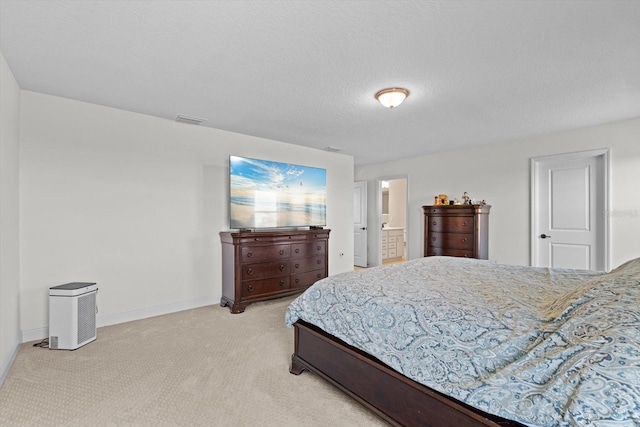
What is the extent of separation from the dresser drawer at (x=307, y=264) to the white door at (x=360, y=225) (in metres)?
2.47

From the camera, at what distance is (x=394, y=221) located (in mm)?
8375

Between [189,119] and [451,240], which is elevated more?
[189,119]

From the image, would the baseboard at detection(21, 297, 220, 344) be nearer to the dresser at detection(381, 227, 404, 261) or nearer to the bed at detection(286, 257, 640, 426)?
the bed at detection(286, 257, 640, 426)

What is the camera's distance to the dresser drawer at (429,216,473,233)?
15.6 feet

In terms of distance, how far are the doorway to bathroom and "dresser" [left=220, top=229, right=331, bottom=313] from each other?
10.1ft

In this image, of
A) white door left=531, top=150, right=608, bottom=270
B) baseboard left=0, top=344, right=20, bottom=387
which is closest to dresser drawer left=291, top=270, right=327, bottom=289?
baseboard left=0, top=344, right=20, bottom=387

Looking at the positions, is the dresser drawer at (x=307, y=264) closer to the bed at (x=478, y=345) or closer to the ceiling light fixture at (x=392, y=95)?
the bed at (x=478, y=345)

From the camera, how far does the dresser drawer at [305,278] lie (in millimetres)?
4270

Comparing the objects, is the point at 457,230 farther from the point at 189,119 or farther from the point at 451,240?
the point at 189,119

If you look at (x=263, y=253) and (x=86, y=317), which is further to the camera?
(x=263, y=253)

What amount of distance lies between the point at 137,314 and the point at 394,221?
650cm

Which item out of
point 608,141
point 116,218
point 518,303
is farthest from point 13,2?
point 608,141

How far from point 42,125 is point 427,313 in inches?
149

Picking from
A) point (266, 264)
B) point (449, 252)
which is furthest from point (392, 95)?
point (449, 252)
